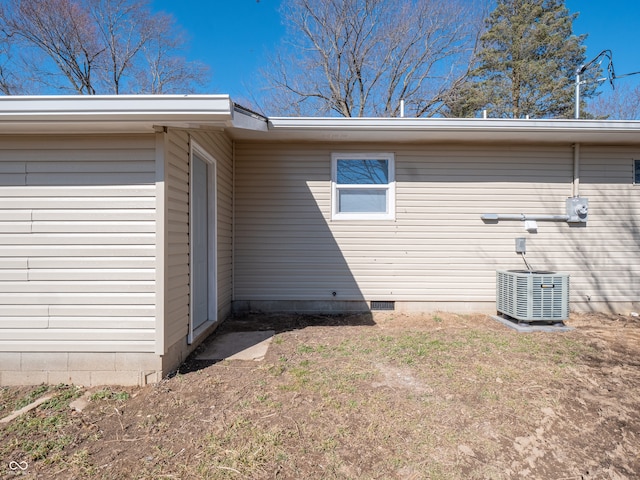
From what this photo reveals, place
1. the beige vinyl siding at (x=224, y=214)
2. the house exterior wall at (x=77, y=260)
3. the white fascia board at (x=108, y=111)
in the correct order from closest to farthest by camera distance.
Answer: the white fascia board at (x=108, y=111) < the house exterior wall at (x=77, y=260) < the beige vinyl siding at (x=224, y=214)

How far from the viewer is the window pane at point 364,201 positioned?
5.28m

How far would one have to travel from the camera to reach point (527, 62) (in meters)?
11.8

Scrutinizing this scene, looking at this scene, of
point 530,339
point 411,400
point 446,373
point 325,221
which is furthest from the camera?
point 325,221

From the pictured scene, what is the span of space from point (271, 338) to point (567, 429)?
2964 mm

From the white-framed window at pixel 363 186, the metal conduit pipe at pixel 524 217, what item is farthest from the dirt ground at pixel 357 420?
the white-framed window at pixel 363 186

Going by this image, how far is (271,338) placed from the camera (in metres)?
4.16

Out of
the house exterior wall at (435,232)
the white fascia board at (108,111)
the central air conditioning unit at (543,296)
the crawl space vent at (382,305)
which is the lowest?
the crawl space vent at (382,305)

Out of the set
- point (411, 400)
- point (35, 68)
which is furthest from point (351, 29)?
point (411, 400)

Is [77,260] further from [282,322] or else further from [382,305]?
[382,305]

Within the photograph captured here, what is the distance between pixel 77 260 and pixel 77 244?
14 cm

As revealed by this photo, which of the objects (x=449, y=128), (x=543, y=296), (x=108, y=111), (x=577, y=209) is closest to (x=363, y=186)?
(x=449, y=128)

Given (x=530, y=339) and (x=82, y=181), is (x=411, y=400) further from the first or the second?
(x=82, y=181)

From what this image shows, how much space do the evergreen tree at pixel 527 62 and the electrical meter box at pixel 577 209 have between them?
25.8ft

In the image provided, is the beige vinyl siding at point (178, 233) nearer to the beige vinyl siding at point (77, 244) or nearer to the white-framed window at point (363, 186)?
the beige vinyl siding at point (77, 244)
